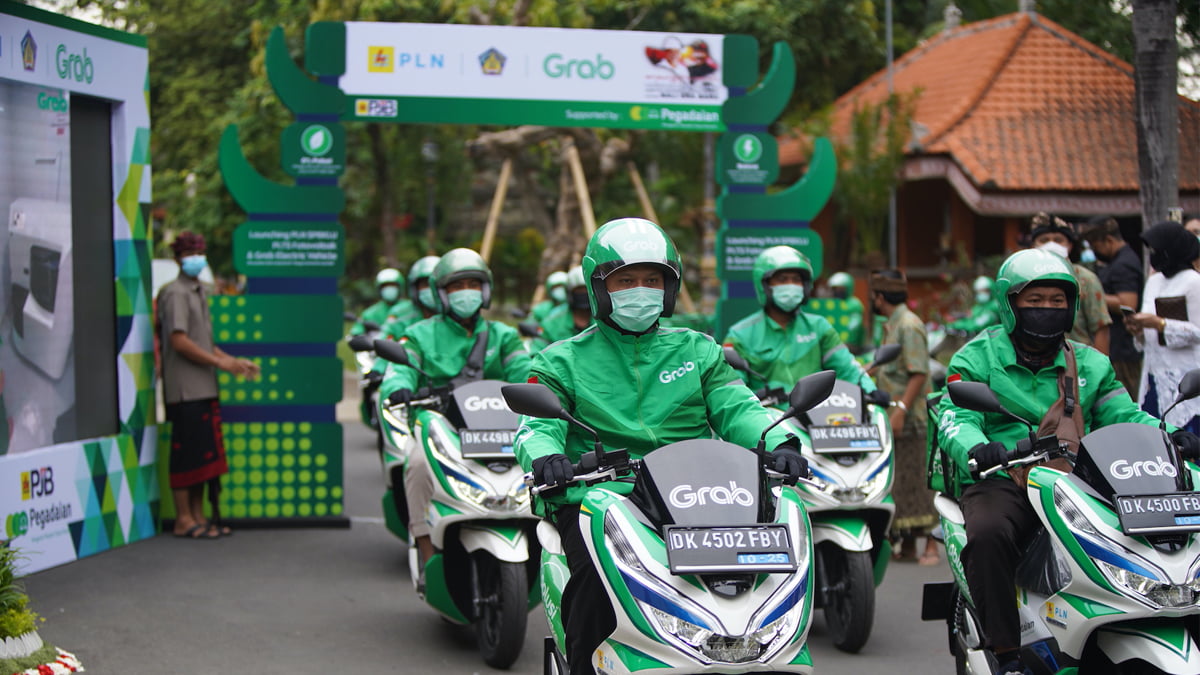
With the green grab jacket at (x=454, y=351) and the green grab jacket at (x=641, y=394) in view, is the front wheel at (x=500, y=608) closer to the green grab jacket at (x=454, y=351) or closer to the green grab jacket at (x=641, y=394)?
the green grab jacket at (x=454, y=351)

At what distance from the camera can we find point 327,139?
34.9 feet

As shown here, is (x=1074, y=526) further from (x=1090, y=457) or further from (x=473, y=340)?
(x=473, y=340)

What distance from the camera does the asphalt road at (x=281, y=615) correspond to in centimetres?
Answer: 694

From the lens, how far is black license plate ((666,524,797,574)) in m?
3.81

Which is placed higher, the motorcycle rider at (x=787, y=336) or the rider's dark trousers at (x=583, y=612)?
the motorcycle rider at (x=787, y=336)

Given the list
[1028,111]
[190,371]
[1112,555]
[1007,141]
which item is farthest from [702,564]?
[1028,111]

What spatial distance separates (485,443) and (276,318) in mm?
4306

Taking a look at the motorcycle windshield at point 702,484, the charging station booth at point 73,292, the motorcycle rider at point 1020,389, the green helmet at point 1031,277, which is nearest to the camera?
the motorcycle windshield at point 702,484

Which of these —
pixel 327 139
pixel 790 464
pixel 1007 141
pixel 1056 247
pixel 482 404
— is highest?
pixel 1007 141

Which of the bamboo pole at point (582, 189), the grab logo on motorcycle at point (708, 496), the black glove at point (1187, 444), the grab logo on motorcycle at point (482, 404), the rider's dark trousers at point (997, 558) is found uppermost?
the bamboo pole at point (582, 189)

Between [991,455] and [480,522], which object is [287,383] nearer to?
[480,522]

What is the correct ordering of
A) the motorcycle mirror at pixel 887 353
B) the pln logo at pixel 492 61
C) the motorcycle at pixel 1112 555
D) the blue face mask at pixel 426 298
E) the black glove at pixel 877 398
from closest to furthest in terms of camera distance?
the motorcycle at pixel 1112 555
the motorcycle mirror at pixel 887 353
the black glove at pixel 877 398
the pln logo at pixel 492 61
the blue face mask at pixel 426 298

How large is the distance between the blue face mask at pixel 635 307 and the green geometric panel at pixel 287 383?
6.19 meters

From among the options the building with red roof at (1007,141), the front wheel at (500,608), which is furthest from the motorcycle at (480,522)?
the building with red roof at (1007,141)
